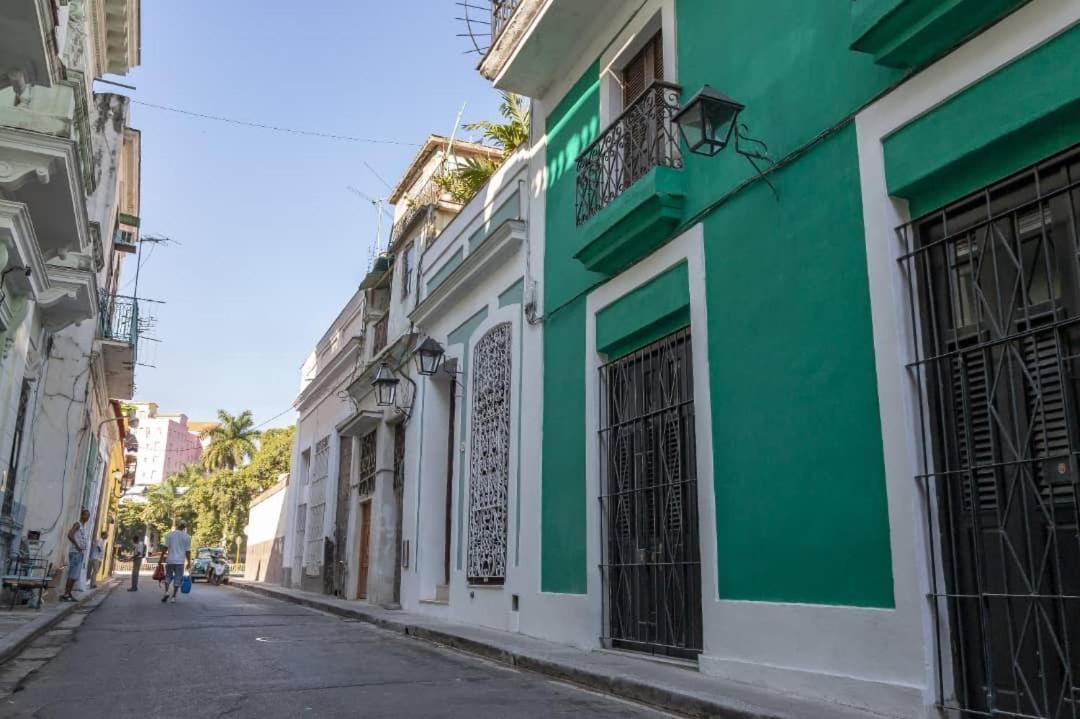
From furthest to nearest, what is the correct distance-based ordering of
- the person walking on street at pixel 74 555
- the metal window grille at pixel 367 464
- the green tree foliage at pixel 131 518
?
the green tree foliage at pixel 131 518
the metal window grille at pixel 367 464
the person walking on street at pixel 74 555

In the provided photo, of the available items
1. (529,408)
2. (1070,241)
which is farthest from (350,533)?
(1070,241)

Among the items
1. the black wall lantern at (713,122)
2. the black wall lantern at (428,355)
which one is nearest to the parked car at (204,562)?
the black wall lantern at (428,355)

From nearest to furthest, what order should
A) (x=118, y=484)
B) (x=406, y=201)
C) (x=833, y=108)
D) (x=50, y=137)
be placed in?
(x=833, y=108), (x=50, y=137), (x=406, y=201), (x=118, y=484)

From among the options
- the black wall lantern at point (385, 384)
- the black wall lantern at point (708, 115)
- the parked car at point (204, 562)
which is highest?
the black wall lantern at point (708, 115)

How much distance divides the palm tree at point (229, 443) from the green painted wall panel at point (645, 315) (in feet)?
188

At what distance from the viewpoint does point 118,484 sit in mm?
33875

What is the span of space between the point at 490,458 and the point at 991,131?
762 centimetres

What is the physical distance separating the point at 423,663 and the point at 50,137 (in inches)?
240

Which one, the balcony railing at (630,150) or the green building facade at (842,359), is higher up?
the balcony railing at (630,150)

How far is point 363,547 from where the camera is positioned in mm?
17281

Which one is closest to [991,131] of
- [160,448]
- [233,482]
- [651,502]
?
[651,502]

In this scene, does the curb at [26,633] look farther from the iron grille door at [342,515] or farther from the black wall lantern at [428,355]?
the iron grille door at [342,515]

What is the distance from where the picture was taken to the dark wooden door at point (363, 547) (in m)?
17.0

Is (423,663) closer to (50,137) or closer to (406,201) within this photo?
(50,137)
